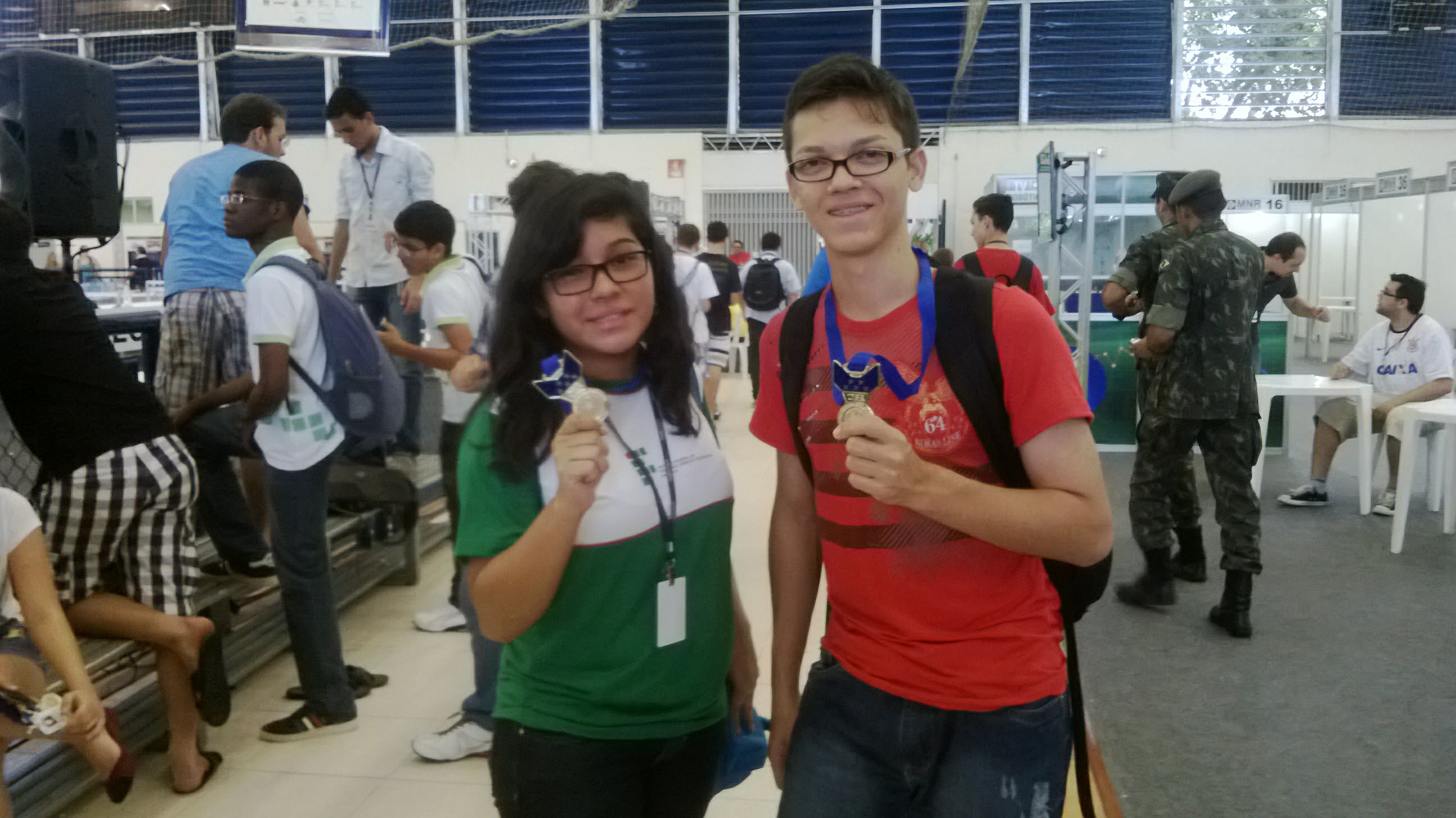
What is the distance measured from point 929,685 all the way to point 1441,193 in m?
10.1

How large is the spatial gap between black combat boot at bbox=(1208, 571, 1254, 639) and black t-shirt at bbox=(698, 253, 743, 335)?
370cm

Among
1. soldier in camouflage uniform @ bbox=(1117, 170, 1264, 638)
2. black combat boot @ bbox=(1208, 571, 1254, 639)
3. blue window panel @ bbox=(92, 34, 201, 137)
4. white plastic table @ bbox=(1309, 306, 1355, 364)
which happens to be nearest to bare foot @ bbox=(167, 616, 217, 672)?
soldier in camouflage uniform @ bbox=(1117, 170, 1264, 638)

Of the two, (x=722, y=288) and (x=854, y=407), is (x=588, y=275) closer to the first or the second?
(x=854, y=407)

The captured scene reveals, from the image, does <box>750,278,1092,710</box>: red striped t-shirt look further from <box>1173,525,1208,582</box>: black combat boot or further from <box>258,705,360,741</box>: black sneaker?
<box>1173,525,1208,582</box>: black combat boot

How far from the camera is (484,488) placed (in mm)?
1298

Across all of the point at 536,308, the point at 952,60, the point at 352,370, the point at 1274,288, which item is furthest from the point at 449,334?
the point at 952,60

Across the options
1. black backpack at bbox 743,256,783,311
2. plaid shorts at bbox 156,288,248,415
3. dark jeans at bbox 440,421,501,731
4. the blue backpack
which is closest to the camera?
dark jeans at bbox 440,421,501,731

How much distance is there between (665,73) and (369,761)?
1433 cm

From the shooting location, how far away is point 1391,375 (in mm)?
5855

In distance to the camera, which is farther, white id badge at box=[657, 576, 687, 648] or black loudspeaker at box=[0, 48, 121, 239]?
black loudspeaker at box=[0, 48, 121, 239]

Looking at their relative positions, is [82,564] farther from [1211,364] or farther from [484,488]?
→ [1211,364]

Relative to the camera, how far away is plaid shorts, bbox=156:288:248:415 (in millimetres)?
3912

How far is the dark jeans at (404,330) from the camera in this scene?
4352 mm

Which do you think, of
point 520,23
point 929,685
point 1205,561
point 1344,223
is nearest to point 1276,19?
point 1344,223
